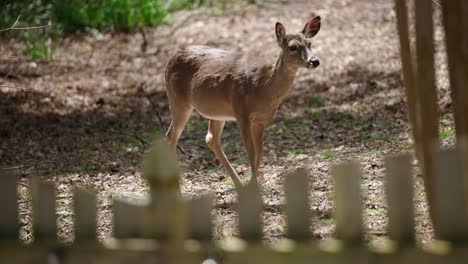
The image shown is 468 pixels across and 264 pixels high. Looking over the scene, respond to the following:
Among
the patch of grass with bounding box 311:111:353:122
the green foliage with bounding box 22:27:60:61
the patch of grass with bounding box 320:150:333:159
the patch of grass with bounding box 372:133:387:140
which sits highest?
the green foliage with bounding box 22:27:60:61

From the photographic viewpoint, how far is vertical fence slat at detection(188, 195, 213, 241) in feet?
9.43

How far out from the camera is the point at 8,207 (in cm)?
323

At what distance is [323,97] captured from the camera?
1161 cm

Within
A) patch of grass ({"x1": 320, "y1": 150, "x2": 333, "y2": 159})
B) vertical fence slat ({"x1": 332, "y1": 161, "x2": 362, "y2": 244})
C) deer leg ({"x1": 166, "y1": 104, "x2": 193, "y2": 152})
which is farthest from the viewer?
patch of grass ({"x1": 320, "y1": 150, "x2": 333, "y2": 159})

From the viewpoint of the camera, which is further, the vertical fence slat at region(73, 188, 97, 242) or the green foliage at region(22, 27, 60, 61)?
the green foliage at region(22, 27, 60, 61)

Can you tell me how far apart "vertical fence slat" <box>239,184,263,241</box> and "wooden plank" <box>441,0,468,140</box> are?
1477 mm

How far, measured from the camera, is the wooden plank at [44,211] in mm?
3131

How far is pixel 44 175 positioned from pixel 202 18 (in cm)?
798

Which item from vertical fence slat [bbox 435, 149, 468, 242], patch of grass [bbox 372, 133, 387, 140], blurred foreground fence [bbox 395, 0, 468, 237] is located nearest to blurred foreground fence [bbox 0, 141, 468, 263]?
vertical fence slat [bbox 435, 149, 468, 242]

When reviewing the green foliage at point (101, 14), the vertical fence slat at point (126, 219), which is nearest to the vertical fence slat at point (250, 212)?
the vertical fence slat at point (126, 219)

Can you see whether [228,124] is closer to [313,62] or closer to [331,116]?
[331,116]

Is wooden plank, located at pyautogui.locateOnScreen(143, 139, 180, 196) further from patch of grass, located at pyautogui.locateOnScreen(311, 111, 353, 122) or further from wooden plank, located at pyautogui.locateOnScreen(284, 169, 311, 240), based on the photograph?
patch of grass, located at pyautogui.locateOnScreen(311, 111, 353, 122)

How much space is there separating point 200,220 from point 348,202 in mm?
505

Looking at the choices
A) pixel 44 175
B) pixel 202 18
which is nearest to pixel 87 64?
pixel 202 18
